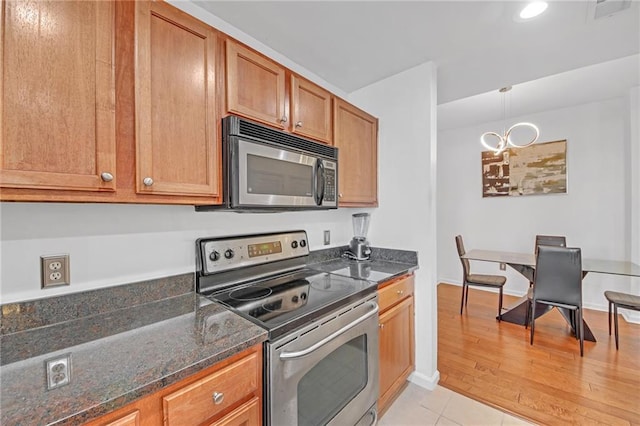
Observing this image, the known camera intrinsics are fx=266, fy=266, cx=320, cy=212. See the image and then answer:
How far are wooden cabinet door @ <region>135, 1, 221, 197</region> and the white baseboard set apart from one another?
1.99m

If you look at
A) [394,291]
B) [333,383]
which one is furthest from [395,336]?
[333,383]

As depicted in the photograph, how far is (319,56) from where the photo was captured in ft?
6.22

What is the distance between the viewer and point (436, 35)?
5.44 feet

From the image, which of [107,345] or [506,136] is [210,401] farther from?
[506,136]

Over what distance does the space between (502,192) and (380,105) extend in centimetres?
290

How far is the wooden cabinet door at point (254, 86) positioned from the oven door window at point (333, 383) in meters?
1.24

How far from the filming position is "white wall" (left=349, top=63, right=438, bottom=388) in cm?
199

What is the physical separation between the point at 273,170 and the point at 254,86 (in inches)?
17.2

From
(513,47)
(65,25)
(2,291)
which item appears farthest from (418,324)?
(65,25)

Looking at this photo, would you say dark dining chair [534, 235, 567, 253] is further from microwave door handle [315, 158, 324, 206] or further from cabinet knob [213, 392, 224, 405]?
cabinet knob [213, 392, 224, 405]

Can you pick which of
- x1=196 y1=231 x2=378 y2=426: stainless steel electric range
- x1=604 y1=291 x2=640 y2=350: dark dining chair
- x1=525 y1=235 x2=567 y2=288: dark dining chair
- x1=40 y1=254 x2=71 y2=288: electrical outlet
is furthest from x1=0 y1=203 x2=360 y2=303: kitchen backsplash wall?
x1=525 y1=235 x2=567 y2=288: dark dining chair

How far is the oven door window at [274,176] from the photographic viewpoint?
125 centimetres

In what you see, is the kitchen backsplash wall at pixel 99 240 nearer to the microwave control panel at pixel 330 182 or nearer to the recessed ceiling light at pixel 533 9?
the microwave control panel at pixel 330 182

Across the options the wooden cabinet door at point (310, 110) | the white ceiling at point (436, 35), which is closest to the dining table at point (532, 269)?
the white ceiling at point (436, 35)
